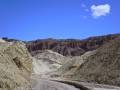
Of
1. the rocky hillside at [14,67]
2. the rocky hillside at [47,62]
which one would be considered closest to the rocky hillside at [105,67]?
the rocky hillside at [14,67]

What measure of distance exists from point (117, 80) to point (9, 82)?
1013 inches

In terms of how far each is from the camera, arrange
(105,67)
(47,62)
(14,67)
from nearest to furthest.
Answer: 1. (14,67)
2. (105,67)
3. (47,62)

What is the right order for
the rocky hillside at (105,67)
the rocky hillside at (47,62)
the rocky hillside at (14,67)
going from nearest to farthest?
the rocky hillside at (14,67), the rocky hillside at (105,67), the rocky hillside at (47,62)

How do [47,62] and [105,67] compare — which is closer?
[105,67]

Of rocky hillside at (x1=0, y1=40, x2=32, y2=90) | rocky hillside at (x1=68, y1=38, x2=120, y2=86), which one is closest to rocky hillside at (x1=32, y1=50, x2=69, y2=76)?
rocky hillside at (x1=68, y1=38, x2=120, y2=86)

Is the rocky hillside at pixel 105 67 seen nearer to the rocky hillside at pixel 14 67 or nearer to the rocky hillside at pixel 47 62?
the rocky hillside at pixel 14 67

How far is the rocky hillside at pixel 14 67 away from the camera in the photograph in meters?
28.9

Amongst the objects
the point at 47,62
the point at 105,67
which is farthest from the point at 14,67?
the point at 47,62

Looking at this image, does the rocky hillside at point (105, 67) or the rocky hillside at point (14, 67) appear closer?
the rocky hillside at point (14, 67)

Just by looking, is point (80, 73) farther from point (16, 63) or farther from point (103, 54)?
point (16, 63)

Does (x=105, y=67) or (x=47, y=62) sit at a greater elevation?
(x=47, y=62)

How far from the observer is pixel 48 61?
17738 cm

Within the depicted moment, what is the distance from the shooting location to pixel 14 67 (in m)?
38.0

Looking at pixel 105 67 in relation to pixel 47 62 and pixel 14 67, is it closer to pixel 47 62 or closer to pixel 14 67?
pixel 14 67
